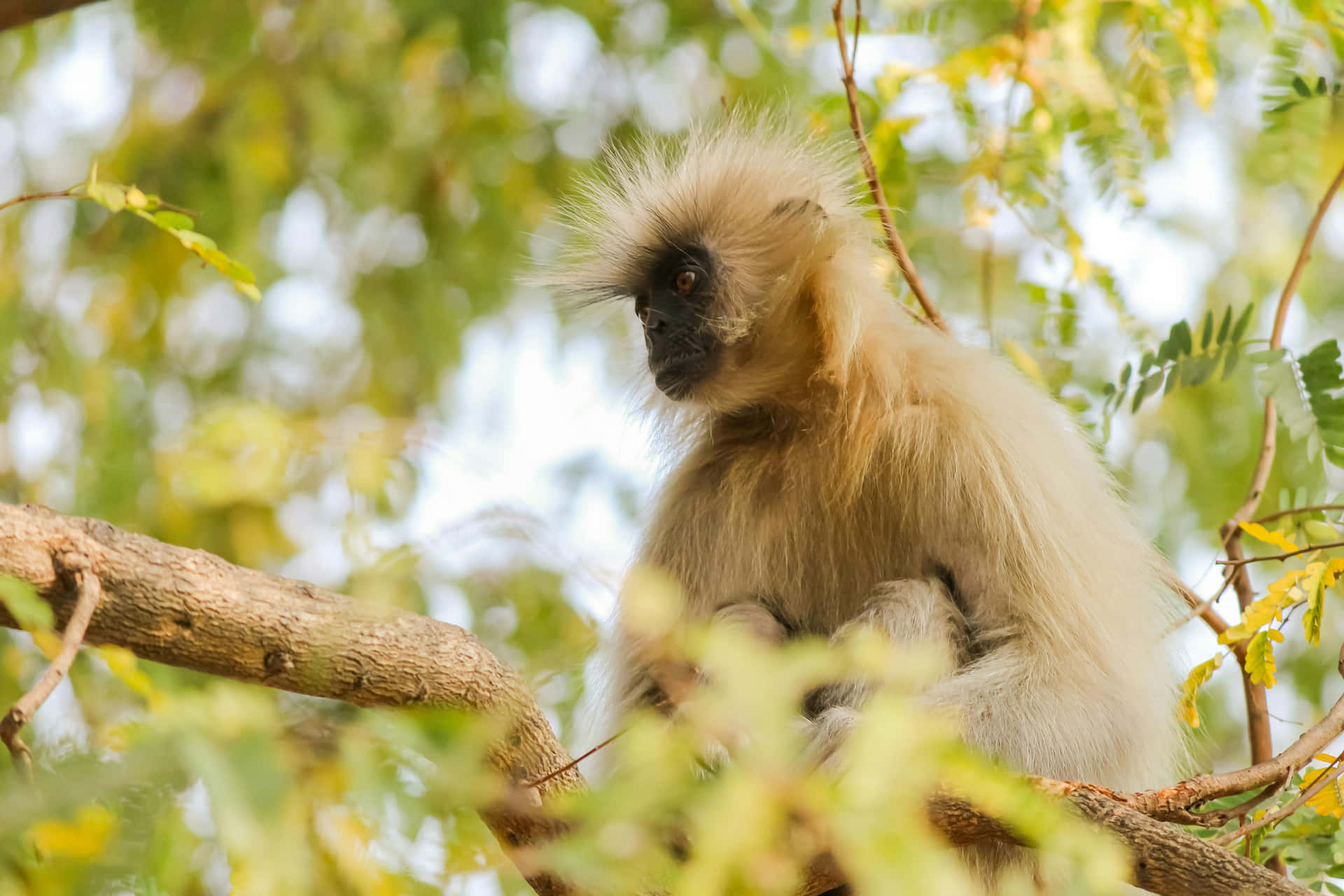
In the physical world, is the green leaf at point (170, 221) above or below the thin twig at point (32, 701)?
above

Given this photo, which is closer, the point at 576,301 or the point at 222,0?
the point at 576,301

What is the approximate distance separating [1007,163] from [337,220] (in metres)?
3.90

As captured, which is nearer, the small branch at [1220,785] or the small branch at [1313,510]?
the small branch at [1220,785]

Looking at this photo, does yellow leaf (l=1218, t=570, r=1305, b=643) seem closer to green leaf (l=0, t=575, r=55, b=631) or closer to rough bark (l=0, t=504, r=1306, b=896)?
rough bark (l=0, t=504, r=1306, b=896)

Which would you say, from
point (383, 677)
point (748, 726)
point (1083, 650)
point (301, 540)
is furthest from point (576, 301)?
point (748, 726)


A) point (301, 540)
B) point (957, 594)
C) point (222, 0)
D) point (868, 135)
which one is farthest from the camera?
point (222, 0)

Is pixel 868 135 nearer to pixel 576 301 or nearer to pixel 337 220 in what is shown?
pixel 576 301

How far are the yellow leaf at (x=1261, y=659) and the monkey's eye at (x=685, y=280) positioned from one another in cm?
198

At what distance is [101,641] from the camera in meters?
2.19

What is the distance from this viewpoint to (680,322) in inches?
A: 159

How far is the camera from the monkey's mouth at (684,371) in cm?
390

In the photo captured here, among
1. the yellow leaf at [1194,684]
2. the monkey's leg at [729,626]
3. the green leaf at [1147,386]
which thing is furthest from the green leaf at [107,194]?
the green leaf at [1147,386]

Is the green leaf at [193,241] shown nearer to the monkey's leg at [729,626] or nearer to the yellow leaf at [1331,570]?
the monkey's leg at [729,626]

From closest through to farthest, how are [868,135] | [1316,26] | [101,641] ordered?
[101,641], [1316,26], [868,135]
